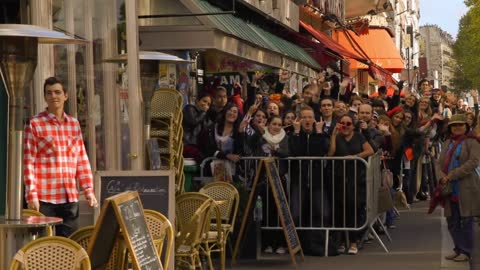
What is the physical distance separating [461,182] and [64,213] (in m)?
5.73

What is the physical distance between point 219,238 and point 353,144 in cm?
395

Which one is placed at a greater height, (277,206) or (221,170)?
(221,170)

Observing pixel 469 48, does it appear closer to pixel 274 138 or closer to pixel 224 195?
pixel 274 138

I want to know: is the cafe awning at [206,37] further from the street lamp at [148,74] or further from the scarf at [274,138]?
the street lamp at [148,74]

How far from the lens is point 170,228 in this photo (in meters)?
9.72

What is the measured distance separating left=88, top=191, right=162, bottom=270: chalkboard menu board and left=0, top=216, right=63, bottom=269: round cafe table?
303mm

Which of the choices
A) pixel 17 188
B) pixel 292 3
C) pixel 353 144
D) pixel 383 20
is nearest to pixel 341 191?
pixel 353 144

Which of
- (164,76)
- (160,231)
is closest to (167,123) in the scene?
(160,231)

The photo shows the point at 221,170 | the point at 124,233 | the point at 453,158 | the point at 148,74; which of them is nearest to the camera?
the point at 124,233

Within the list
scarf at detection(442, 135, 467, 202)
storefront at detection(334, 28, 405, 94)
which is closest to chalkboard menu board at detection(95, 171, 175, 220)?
scarf at detection(442, 135, 467, 202)

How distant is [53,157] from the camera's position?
34.2 ft

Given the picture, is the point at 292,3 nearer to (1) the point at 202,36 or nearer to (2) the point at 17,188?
(1) the point at 202,36

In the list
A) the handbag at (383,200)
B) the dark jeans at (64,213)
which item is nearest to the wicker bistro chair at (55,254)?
the dark jeans at (64,213)

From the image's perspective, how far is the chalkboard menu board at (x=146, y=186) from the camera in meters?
10.8
